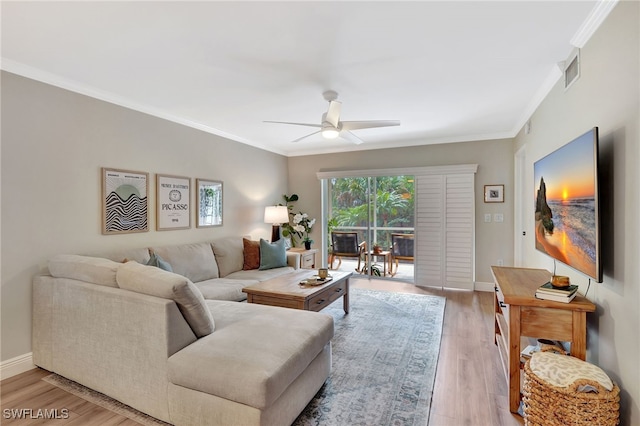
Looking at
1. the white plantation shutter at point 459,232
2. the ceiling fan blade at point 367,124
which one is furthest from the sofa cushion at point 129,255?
the white plantation shutter at point 459,232

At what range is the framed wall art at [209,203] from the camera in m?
4.11

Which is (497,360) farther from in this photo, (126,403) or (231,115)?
(231,115)

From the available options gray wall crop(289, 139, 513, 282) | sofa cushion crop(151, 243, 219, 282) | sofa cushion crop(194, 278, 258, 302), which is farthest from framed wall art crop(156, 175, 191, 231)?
gray wall crop(289, 139, 513, 282)

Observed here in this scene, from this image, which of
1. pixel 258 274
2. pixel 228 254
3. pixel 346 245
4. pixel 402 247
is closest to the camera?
pixel 258 274

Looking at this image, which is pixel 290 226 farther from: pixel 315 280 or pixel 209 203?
pixel 315 280

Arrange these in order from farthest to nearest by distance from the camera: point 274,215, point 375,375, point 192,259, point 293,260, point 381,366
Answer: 1. point 274,215
2. point 293,260
3. point 192,259
4. point 381,366
5. point 375,375

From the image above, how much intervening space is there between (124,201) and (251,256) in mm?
1686

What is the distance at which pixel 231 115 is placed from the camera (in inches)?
147

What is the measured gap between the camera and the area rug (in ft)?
6.22

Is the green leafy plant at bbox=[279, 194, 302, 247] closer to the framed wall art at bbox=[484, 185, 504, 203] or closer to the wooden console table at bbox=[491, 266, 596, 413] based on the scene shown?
the framed wall art at bbox=[484, 185, 504, 203]

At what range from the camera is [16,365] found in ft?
7.83

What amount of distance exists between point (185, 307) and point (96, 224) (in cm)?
179

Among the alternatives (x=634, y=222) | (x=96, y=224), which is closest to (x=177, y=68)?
(x=96, y=224)

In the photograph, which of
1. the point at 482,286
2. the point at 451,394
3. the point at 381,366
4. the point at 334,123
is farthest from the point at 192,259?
the point at 482,286
